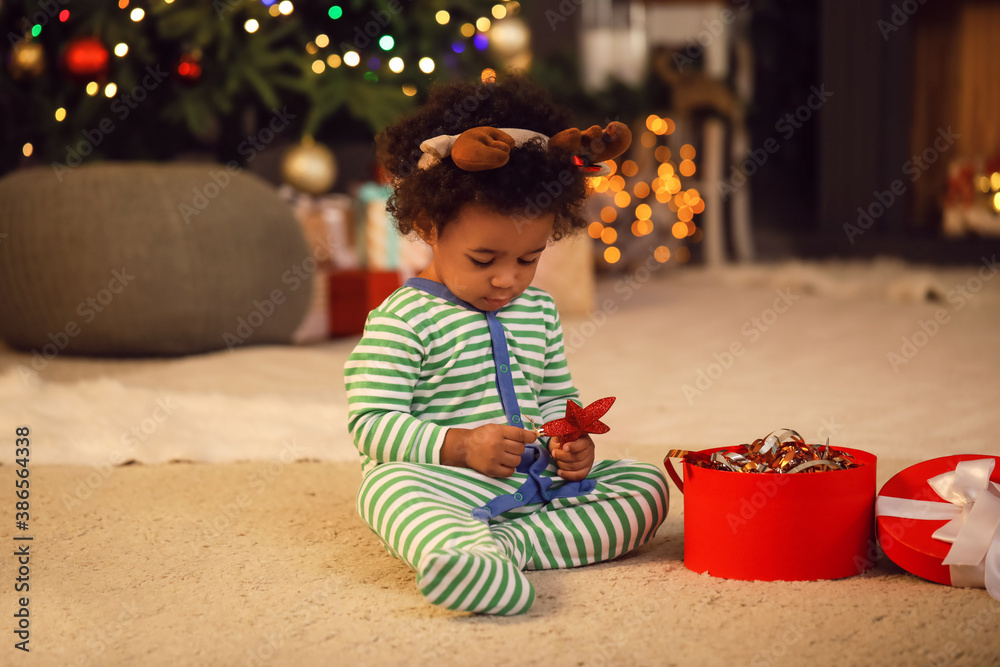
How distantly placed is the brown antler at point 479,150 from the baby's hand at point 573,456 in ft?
0.98

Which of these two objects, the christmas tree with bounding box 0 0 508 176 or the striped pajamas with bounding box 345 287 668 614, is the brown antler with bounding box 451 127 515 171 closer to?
the striped pajamas with bounding box 345 287 668 614

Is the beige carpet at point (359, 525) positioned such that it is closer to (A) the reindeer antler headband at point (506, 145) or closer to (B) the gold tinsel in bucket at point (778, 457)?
(B) the gold tinsel in bucket at point (778, 457)

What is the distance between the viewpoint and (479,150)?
37.5 inches

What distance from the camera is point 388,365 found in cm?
102

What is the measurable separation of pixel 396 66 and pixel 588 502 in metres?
2.03

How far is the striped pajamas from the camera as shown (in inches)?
36.8

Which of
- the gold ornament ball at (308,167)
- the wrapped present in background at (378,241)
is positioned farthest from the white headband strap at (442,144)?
the gold ornament ball at (308,167)

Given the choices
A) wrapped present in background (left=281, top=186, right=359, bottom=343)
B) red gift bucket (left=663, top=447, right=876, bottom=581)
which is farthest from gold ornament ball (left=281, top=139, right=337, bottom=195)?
red gift bucket (left=663, top=447, right=876, bottom=581)

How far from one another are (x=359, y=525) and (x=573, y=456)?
0.29m

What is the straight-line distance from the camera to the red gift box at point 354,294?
A: 8.61 feet

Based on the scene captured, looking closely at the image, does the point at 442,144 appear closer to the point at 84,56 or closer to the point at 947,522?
the point at 947,522

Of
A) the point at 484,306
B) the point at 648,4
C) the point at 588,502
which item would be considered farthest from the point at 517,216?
the point at 648,4

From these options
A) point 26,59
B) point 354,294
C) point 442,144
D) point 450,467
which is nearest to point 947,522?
point 450,467

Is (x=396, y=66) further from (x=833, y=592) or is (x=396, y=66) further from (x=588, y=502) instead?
(x=833, y=592)
